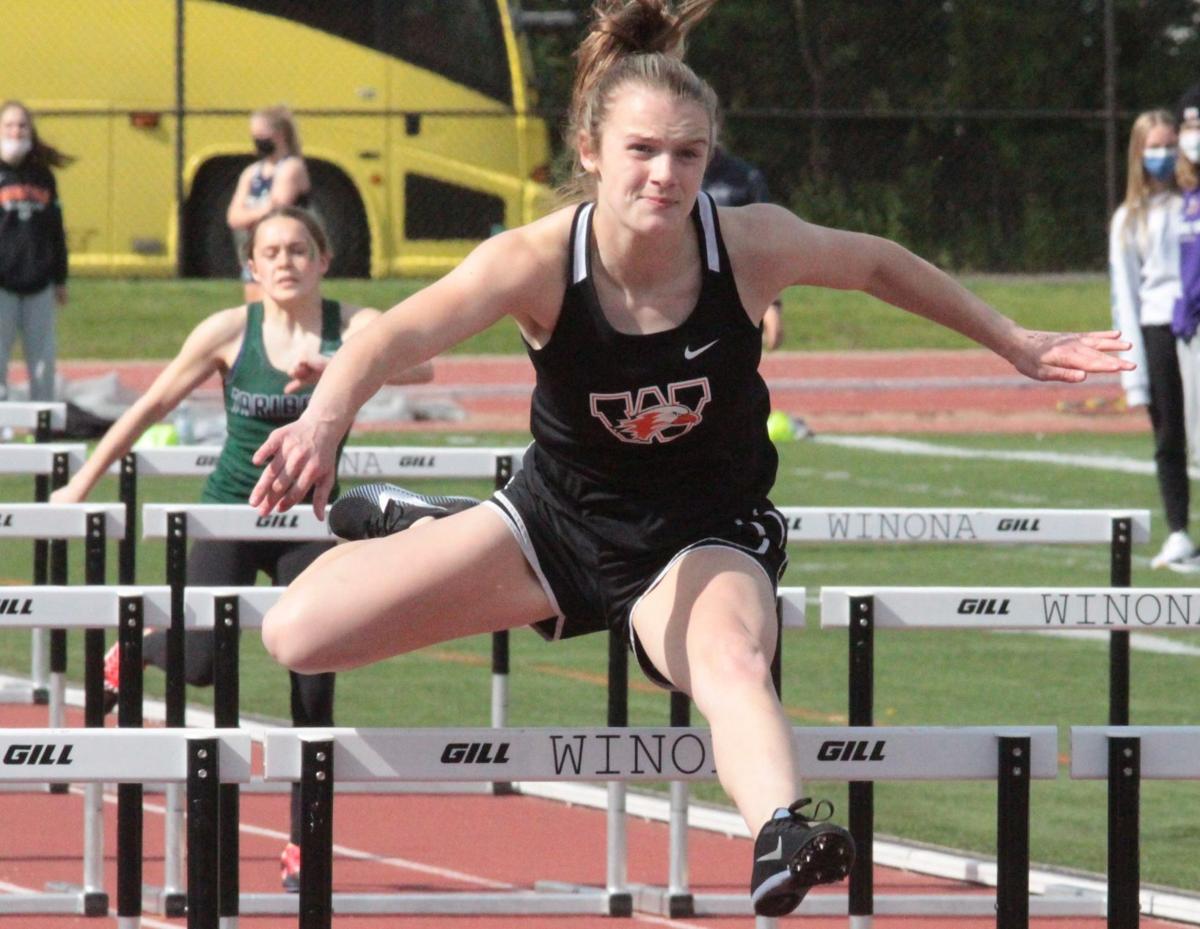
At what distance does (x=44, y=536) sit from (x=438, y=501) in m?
1.45

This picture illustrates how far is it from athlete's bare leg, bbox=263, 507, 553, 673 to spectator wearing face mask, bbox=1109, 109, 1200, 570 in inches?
292

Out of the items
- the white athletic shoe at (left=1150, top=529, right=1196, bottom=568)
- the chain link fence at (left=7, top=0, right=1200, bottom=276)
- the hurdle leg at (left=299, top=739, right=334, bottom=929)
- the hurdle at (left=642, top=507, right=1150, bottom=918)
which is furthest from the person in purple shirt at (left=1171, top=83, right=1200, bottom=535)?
the chain link fence at (left=7, top=0, right=1200, bottom=276)

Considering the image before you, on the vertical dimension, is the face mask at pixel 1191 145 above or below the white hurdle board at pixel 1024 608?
above

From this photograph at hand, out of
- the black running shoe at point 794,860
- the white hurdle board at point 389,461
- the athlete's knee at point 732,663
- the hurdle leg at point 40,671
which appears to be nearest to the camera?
the black running shoe at point 794,860

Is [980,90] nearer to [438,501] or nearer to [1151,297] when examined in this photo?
[1151,297]

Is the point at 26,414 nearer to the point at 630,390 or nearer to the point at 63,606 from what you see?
the point at 63,606

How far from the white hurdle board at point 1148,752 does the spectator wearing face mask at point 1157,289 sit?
7.56 metres

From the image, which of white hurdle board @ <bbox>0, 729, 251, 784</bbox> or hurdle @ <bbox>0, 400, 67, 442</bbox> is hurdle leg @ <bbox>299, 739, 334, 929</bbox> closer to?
white hurdle board @ <bbox>0, 729, 251, 784</bbox>

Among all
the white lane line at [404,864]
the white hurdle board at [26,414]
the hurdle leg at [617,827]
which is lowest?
the white lane line at [404,864]

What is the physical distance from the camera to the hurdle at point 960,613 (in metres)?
5.06

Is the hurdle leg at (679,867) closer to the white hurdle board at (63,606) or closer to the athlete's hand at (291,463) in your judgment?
the white hurdle board at (63,606)

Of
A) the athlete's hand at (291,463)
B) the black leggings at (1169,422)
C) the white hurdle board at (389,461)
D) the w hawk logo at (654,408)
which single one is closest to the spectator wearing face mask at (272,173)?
the black leggings at (1169,422)

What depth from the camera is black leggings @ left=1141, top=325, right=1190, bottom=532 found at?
1182 centimetres

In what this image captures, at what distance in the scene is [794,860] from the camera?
3898 mm
